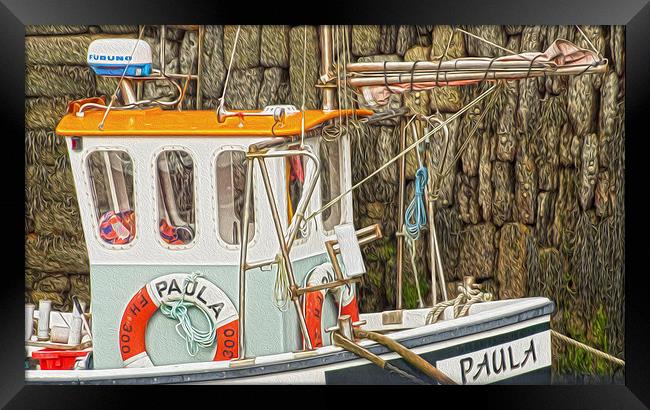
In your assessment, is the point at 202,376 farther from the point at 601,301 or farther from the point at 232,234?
the point at 601,301

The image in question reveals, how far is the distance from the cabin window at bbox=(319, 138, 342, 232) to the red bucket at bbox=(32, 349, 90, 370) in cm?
108

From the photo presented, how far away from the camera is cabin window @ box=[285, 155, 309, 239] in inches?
174

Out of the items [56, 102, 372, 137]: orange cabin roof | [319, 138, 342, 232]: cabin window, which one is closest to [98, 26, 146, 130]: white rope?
[56, 102, 372, 137]: orange cabin roof

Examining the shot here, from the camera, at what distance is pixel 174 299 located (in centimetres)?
451

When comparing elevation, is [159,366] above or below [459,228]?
below

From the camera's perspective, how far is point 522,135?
14.8ft

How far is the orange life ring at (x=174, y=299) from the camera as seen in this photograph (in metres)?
4.49

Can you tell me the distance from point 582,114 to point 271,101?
3.89 ft

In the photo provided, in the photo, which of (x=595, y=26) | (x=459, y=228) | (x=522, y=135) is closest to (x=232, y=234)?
(x=459, y=228)

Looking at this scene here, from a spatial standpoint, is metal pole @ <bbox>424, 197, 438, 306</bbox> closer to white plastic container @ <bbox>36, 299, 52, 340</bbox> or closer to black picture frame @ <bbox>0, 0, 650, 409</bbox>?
black picture frame @ <bbox>0, 0, 650, 409</bbox>

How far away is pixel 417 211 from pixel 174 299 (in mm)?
988

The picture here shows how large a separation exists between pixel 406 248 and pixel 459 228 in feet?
0.71
